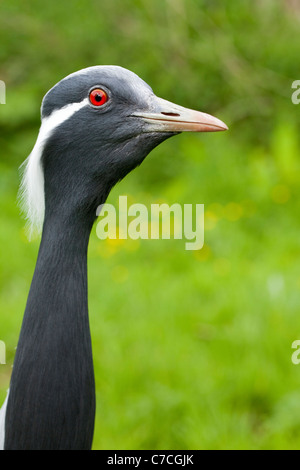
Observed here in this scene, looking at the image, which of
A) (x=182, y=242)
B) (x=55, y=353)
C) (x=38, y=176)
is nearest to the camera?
(x=55, y=353)

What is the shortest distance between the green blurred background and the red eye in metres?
2.10

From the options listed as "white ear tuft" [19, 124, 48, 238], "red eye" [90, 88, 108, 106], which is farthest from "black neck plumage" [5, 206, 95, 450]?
"red eye" [90, 88, 108, 106]

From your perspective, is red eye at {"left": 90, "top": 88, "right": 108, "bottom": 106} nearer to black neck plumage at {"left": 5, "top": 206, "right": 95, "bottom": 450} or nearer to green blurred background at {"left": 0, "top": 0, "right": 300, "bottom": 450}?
black neck plumage at {"left": 5, "top": 206, "right": 95, "bottom": 450}

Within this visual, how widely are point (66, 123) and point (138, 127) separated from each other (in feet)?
0.76

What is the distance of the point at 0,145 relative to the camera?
635 cm

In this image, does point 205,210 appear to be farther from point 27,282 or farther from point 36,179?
point 36,179

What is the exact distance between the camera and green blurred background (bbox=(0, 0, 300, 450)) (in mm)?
3695

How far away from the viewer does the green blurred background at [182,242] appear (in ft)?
12.1

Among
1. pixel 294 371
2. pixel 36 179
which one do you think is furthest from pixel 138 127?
pixel 294 371

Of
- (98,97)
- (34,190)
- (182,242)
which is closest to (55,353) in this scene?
(34,190)

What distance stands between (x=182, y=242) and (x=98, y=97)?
3.36 m

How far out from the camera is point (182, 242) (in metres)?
5.33

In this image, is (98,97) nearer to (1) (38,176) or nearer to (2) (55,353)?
(1) (38,176)

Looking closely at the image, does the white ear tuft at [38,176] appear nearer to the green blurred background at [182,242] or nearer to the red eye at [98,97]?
the red eye at [98,97]
